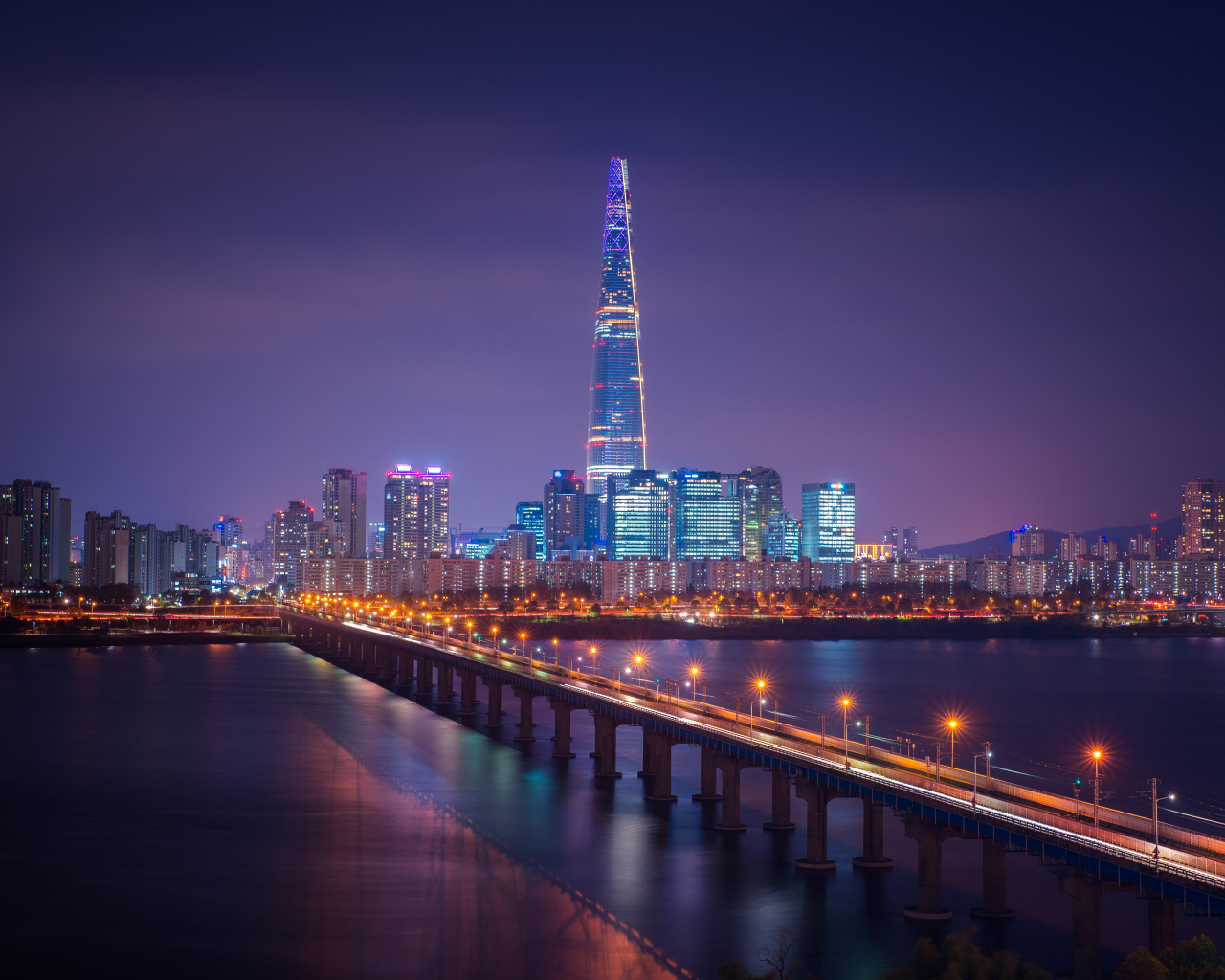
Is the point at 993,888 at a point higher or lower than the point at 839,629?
higher

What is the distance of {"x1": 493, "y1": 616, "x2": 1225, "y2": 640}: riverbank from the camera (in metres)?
169

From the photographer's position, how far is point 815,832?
3491 cm

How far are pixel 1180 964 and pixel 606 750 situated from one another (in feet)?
105

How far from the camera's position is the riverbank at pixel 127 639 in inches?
5276

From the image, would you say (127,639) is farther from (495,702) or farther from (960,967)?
(960,967)

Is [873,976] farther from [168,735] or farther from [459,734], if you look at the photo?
[168,735]

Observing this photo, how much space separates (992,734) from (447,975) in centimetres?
4836

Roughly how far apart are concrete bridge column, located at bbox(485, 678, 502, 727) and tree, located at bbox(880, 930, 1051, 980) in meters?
47.9

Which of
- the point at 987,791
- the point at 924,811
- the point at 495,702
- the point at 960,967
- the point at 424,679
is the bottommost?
the point at 424,679

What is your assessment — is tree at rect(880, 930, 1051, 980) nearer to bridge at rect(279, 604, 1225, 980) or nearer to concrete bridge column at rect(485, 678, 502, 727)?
bridge at rect(279, 604, 1225, 980)

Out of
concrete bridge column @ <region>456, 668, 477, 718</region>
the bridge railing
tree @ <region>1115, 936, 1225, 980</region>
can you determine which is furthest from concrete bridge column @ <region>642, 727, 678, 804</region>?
concrete bridge column @ <region>456, 668, 477, 718</region>

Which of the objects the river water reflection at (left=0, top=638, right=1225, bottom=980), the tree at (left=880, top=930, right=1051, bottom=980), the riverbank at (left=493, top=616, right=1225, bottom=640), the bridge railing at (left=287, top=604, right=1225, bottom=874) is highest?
the bridge railing at (left=287, top=604, right=1225, bottom=874)

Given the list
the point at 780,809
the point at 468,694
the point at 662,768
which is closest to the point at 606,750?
the point at 662,768

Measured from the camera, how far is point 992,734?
70.2 meters
